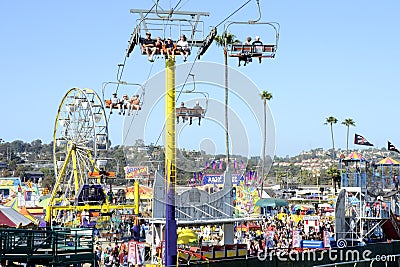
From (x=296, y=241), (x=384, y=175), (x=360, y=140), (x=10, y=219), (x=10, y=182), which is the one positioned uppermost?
(x=360, y=140)

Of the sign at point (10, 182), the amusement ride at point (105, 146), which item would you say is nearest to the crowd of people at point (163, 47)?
the amusement ride at point (105, 146)

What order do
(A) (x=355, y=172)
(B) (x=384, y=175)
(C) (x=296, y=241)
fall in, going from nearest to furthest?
(C) (x=296, y=241) < (A) (x=355, y=172) < (B) (x=384, y=175)

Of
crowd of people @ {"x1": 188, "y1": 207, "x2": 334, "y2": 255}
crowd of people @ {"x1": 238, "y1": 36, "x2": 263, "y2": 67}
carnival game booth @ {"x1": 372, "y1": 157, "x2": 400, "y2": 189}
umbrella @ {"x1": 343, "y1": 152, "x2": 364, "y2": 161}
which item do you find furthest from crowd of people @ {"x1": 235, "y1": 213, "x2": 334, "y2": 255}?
crowd of people @ {"x1": 238, "y1": 36, "x2": 263, "y2": 67}

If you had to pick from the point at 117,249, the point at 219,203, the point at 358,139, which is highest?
the point at 358,139

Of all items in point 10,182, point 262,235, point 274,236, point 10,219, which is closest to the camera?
point 10,219

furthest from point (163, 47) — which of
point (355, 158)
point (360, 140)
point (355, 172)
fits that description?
point (360, 140)

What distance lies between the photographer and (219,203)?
2855cm

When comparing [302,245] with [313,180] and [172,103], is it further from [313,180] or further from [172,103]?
[313,180]

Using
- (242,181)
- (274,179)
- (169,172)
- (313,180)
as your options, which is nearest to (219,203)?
(169,172)

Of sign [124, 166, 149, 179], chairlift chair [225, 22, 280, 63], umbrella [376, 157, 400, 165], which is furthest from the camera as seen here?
sign [124, 166, 149, 179]

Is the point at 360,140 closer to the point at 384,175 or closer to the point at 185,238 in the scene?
the point at 384,175

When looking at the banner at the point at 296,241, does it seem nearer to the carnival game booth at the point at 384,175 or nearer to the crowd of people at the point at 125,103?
the carnival game booth at the point at 384,175

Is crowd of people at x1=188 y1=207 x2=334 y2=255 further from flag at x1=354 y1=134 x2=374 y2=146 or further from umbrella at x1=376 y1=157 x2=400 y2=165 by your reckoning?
flag at x1=354 y1=134 x2=374 y2=146

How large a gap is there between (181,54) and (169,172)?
3.61 meters
